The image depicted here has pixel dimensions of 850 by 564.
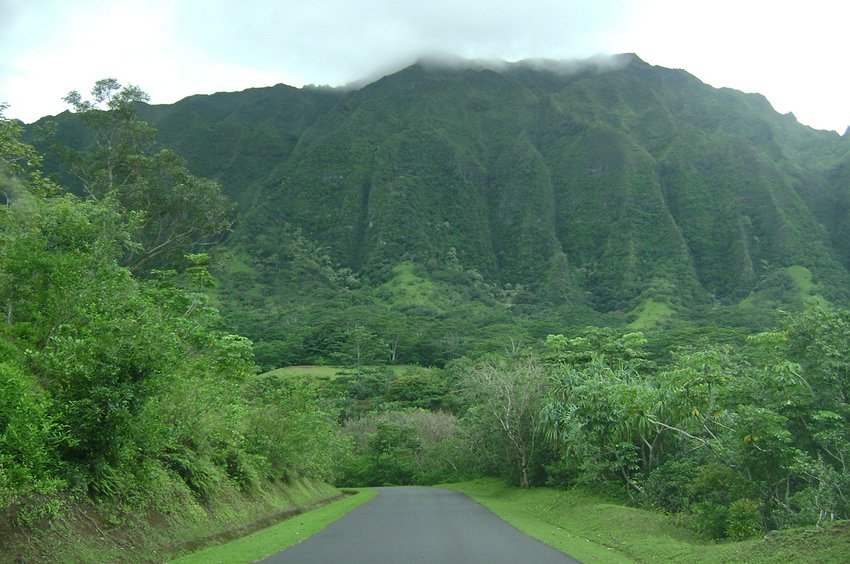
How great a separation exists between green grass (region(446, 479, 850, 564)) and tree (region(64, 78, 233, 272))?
21.5m

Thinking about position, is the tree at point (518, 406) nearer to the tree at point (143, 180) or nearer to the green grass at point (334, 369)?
the tree at point (143, 180)

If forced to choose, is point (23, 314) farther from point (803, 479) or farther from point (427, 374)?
point (427, 374)

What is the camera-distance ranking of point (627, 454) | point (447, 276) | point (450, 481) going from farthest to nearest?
point (447, 276) → point (450, 481) → point (627, 454)

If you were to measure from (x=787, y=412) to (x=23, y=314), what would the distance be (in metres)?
18.1

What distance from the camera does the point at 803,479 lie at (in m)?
16.4

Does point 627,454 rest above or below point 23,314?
below

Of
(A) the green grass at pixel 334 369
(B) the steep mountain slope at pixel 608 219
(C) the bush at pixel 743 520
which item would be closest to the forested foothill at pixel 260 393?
(C) the bush at pixel 743 520

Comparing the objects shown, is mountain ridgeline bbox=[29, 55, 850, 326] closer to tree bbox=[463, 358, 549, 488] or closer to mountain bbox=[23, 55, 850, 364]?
mountain bbox=[23, 55, 850, 364]

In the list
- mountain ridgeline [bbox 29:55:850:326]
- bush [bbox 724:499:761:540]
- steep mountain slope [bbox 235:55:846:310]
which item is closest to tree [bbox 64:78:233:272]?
bush [bbox 724:499:761:540]

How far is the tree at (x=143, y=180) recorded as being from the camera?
34781 millimetres

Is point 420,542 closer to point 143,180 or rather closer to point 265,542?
point 265,542

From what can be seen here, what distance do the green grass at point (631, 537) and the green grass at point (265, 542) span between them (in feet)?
21.9

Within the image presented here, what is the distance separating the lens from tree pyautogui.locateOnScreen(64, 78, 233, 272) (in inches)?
1369

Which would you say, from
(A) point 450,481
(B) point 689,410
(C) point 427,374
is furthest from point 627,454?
(C) point 427,374
